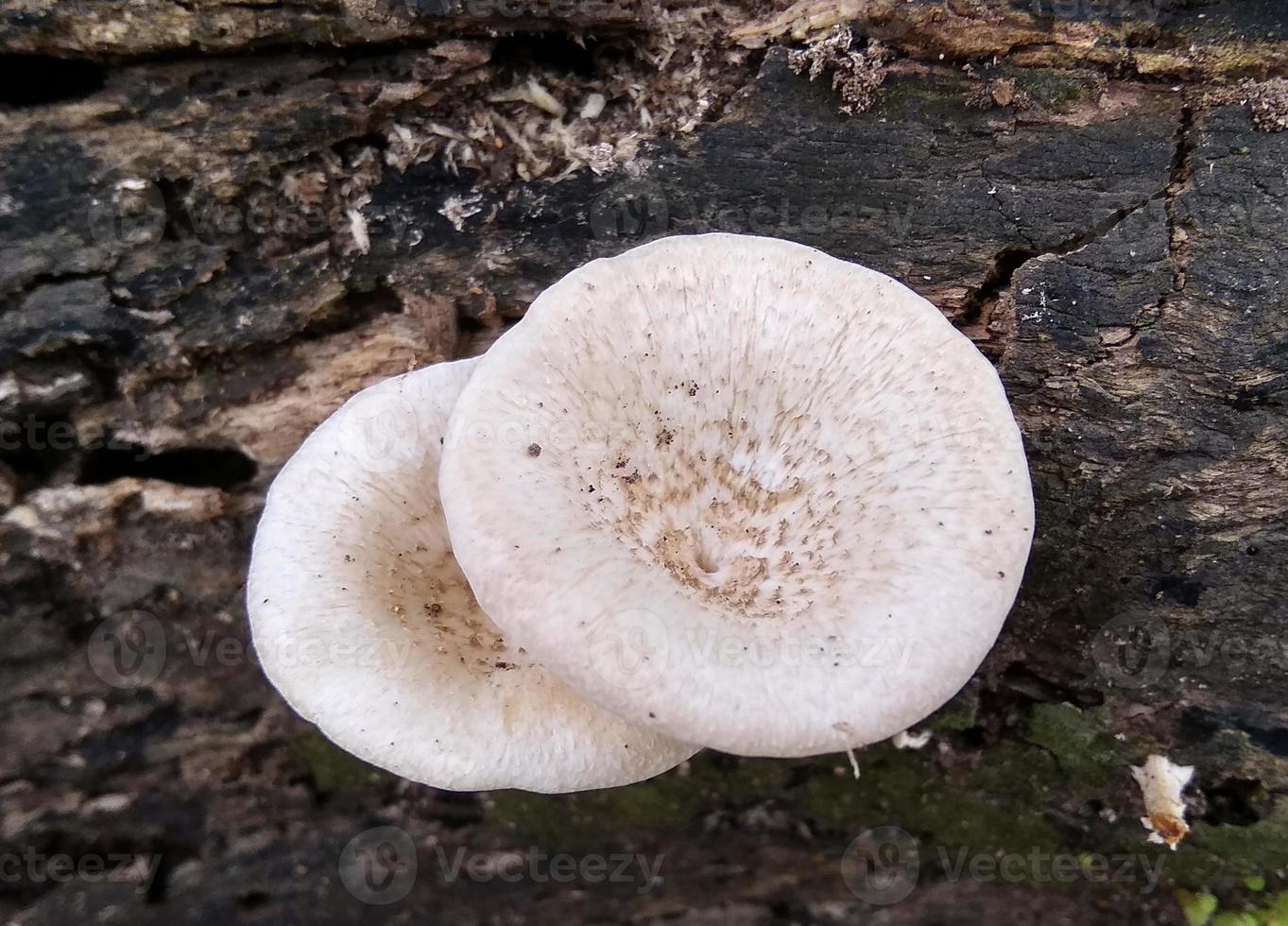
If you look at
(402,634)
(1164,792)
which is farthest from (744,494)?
(1164,792)

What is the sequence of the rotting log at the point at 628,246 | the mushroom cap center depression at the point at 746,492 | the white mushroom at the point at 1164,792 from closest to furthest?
1. the mushroom cap center depression at the point at 746,492
2. the rotting log at the point at 628,246
3. the white mushroom at the point at 1164,792

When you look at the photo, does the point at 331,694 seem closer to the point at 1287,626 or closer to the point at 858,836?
the point at 858,836

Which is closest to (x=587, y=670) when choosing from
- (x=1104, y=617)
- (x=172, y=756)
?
(x=1104, y=617)

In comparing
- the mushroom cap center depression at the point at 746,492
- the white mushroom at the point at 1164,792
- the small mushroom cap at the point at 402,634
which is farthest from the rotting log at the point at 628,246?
the mushroom cap center depression at the point at 746,492

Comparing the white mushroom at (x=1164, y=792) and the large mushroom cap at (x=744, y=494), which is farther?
the white mushroom at (x=1164, y=792)

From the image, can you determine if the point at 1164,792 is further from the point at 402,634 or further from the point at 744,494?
the point at 402,634

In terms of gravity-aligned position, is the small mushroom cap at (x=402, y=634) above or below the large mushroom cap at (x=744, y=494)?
below

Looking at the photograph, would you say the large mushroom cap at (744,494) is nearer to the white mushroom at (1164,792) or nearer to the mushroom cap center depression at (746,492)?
the mushroom cap center depression at (746,492)
